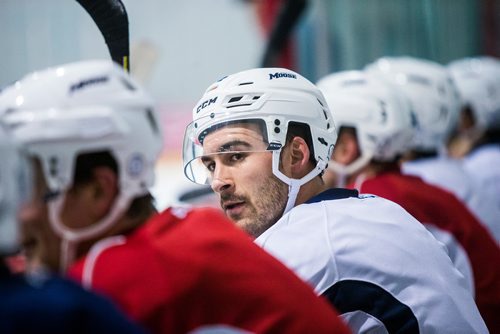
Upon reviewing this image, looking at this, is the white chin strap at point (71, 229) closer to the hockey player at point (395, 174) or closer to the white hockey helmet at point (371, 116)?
the hockey player at point (395, 174)

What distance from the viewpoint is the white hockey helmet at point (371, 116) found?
4.01m

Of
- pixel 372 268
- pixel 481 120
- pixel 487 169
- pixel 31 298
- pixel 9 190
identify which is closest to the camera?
pixel 31 298

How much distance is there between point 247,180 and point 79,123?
114 cm

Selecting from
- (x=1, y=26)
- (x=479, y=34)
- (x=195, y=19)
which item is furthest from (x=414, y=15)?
(x=1, y=26)

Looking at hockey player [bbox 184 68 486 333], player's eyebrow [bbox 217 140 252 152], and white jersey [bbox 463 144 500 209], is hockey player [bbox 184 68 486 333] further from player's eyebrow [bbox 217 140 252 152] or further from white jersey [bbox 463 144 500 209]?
white jersey [bbox 463 144 500 209]

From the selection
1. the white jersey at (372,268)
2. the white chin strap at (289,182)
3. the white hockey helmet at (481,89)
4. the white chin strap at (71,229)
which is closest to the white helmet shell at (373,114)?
the white chin strap at (289,182)

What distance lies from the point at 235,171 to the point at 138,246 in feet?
3.90

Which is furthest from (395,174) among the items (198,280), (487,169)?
(198,280)

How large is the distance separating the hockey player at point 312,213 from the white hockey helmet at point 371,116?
927 millimetres

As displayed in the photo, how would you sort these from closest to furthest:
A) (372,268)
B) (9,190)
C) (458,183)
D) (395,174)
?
(9,190) → (372,268) → (395,174) → (458,183)

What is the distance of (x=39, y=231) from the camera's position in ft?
6.37

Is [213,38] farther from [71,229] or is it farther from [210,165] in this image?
[71,229]

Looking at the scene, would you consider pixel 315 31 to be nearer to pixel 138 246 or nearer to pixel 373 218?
pixel 373 218

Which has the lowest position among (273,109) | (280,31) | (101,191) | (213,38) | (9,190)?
(213,38)
